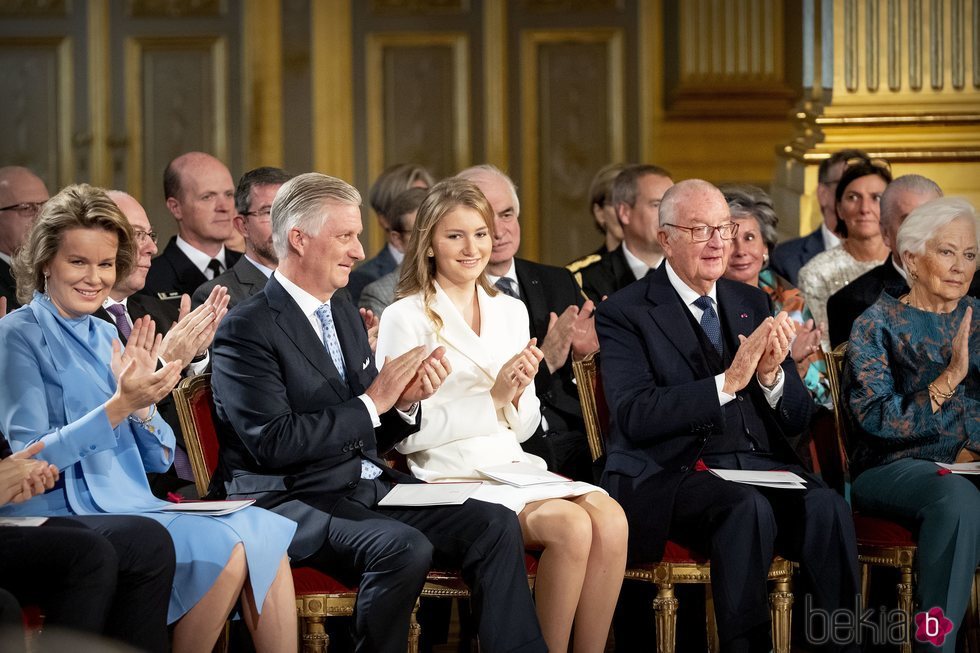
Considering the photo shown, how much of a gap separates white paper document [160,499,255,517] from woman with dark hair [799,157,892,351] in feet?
8.28

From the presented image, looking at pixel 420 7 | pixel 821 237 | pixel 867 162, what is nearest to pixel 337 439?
pixel 867 162

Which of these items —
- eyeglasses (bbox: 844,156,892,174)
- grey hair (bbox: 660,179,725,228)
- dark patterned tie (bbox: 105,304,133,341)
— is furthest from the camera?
eyeglasses (bbox: 844,156,892,174)

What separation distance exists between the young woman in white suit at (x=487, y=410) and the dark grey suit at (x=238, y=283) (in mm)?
718

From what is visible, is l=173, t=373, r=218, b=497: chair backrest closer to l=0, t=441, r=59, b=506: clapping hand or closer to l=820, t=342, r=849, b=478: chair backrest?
l=0, t=441, r=59, b=506: clapping hand

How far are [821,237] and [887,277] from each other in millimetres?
1105

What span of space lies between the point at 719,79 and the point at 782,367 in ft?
14.9

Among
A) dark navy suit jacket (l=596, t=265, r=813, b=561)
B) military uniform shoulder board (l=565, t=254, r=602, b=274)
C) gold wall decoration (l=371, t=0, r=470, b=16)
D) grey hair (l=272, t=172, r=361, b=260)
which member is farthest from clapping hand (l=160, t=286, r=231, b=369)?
gold wall decoration (l=371, t=0, r=470, b=16)

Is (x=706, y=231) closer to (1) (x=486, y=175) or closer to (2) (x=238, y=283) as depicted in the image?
(1) (x=486, y=175)

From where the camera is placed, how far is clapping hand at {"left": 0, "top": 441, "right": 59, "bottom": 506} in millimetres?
3064

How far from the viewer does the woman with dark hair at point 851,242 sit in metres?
5.11

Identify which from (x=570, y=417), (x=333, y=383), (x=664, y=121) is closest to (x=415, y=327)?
(x=333, y=383)

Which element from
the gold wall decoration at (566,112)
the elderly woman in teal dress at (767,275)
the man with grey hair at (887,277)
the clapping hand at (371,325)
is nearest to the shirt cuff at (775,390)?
the elderly woman in teal dress at (767,275)

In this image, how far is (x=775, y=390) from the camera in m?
3.84

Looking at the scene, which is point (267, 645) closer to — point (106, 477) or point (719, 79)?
point (106, 477)
